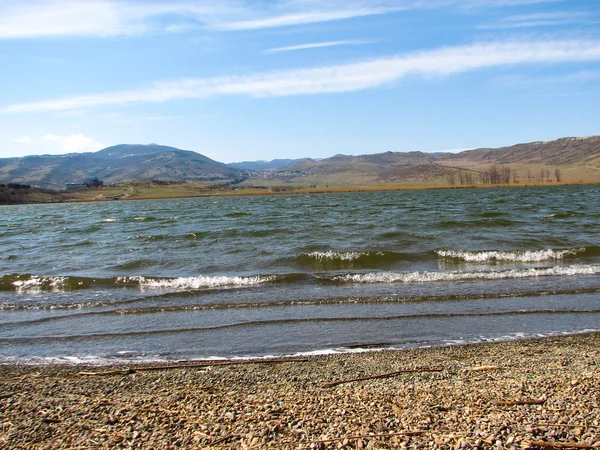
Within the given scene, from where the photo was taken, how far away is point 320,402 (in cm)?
789

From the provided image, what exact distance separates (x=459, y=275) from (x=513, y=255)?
21.0 feet

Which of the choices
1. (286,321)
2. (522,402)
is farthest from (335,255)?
(522,402)

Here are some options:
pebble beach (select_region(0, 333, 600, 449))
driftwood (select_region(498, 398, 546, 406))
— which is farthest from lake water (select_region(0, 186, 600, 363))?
driftwood (select_region(498, 398, 546, 406))

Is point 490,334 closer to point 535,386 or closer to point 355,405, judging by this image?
point 535,386

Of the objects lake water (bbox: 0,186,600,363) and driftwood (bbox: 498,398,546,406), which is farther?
lake water (bbox: 0,186,600,363)

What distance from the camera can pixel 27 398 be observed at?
880 centimetres

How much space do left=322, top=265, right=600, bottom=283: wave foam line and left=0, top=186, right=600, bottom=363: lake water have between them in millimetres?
90

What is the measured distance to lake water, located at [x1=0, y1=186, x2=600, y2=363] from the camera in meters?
13.2

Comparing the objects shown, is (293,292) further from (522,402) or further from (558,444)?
(558,444)

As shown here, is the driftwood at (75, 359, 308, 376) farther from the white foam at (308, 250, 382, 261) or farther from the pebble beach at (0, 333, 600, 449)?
the white foam at (308, 250, 382, 261)

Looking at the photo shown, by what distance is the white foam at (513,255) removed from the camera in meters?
25.3

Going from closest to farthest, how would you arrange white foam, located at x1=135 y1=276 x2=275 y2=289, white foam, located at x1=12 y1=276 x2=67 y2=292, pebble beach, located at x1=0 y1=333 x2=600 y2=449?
pebble beach, located at x1=0 y1=333 x2=600 y2=449
white foam, located at x1=135 y1=276 x2=275 y2=289
white foam, located at x1=12 y1=276 x2=67 y2=292

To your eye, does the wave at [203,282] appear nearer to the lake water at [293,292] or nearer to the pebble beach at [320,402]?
the lake water at [293,292]

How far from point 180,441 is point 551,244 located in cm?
2854
